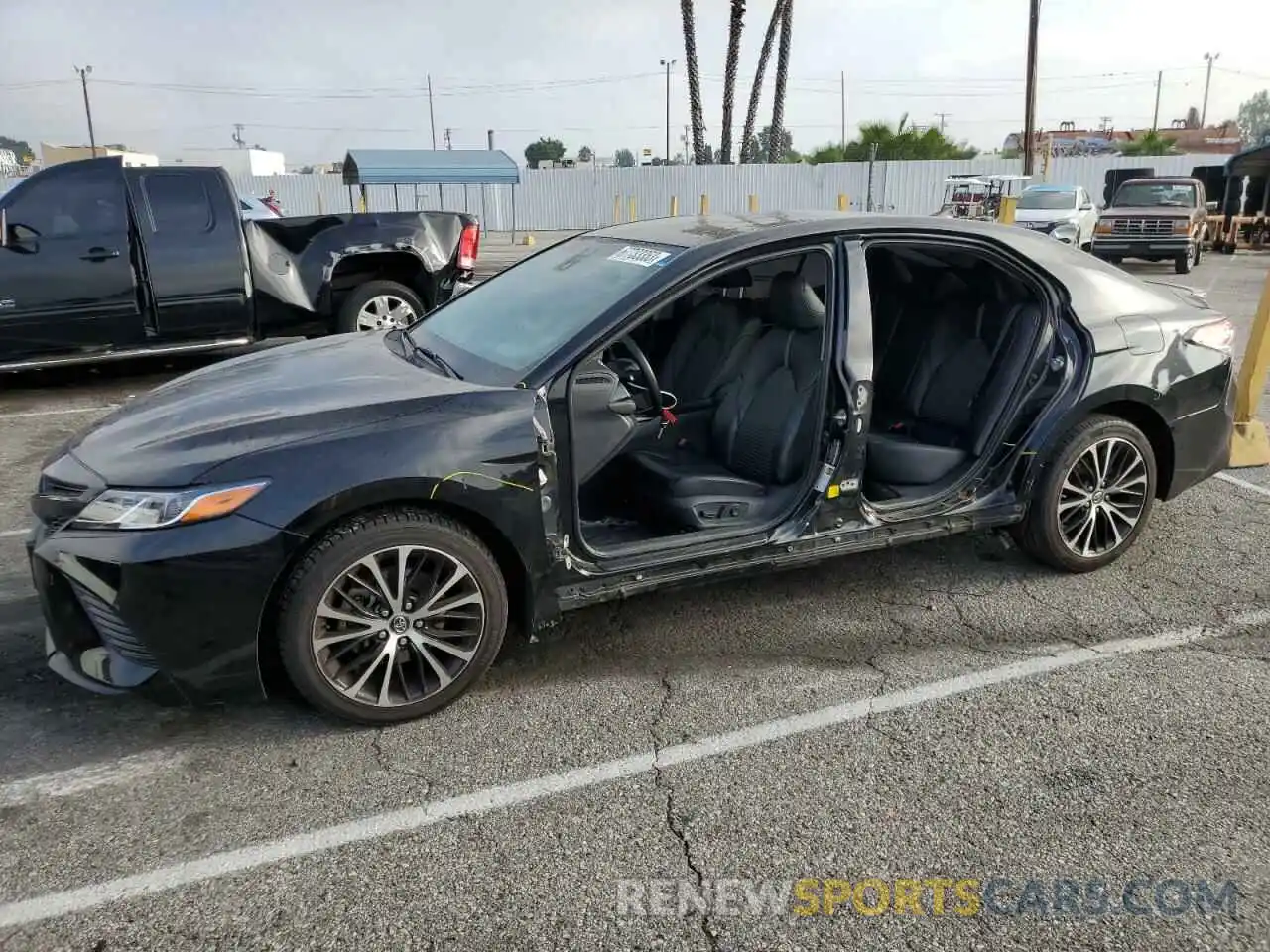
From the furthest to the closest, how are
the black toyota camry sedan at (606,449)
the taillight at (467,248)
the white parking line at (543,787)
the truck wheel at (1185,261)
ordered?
the truck wheel at (1185,261) → the taillight at (467,248) → the black toyota camry sedan at (606,449) → the white parking line at (543,787)

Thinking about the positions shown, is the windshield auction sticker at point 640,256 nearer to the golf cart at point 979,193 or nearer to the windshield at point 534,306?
the windshield at point 534,306

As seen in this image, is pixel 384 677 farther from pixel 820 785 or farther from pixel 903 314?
pixel 903 314

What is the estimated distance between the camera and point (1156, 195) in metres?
20.3

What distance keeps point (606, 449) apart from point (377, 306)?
613cm

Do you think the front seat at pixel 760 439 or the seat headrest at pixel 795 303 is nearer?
the front seat at pixel 760 439

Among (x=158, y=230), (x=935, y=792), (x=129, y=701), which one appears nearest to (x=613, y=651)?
(x=935, y=792)

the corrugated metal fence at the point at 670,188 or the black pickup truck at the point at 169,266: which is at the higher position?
the corrugated metal fence at the point at 670,188

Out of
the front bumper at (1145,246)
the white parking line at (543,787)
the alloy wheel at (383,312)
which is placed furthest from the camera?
the front bumper at (1145,246)

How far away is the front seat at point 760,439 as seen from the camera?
12.4 ft

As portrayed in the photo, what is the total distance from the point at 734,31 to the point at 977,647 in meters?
29.0

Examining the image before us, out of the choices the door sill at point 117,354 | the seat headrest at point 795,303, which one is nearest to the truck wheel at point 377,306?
the door sill at point 117,354

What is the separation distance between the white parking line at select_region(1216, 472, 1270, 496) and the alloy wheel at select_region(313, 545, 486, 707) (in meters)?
4.54

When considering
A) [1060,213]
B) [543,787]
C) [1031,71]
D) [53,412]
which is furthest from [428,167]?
[543,787]

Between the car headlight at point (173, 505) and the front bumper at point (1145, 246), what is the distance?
66.3ft
